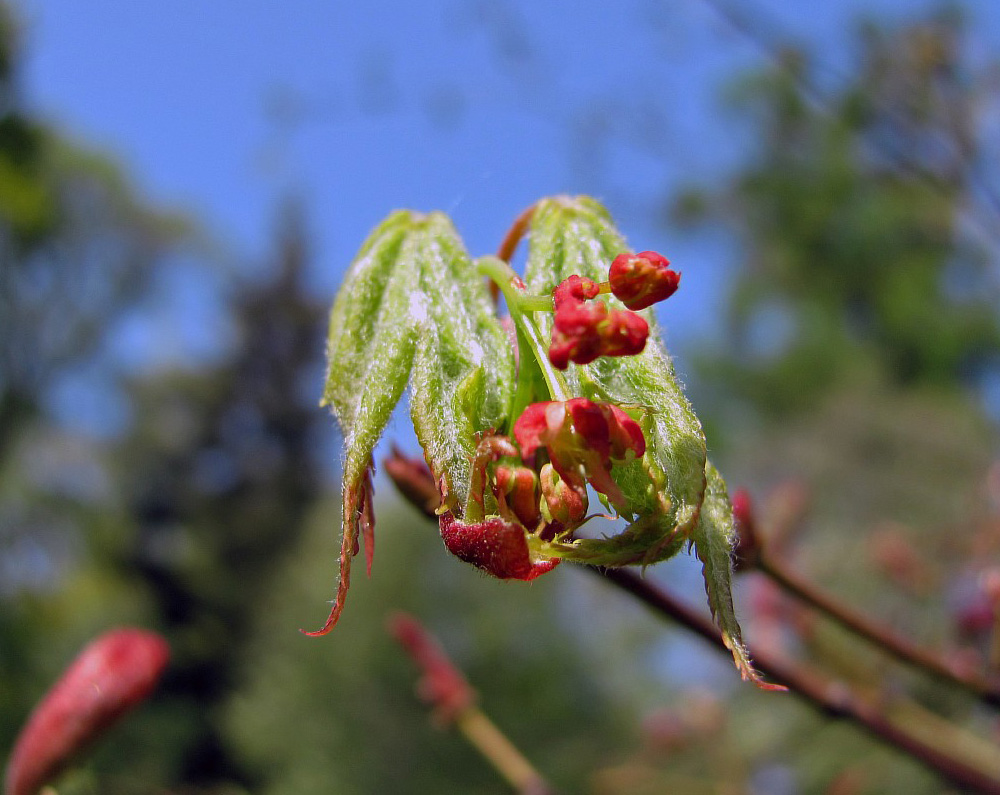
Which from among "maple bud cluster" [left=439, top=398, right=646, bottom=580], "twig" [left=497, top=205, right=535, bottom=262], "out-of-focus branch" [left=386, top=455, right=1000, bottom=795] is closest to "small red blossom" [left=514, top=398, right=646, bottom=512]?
"maple bud cluster" [left=439, top=398, right=646, bottom=580]

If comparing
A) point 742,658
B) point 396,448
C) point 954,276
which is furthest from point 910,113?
point 954,276

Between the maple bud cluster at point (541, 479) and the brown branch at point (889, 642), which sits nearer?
the maple bud cluster at point (541, 479)

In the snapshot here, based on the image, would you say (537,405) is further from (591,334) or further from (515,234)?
(515,234)

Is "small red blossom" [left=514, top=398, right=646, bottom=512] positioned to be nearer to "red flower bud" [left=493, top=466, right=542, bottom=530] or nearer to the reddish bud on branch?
"red flower bud" [left=493, top=466, right=542, bottom=530]

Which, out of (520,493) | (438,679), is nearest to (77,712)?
(438,679)

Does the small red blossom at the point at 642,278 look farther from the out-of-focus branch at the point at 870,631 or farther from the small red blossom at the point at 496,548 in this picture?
the out-of-focus branch at the point at 870,631

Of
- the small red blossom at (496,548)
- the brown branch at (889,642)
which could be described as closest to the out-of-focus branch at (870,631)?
the brown branch at (889,642)
